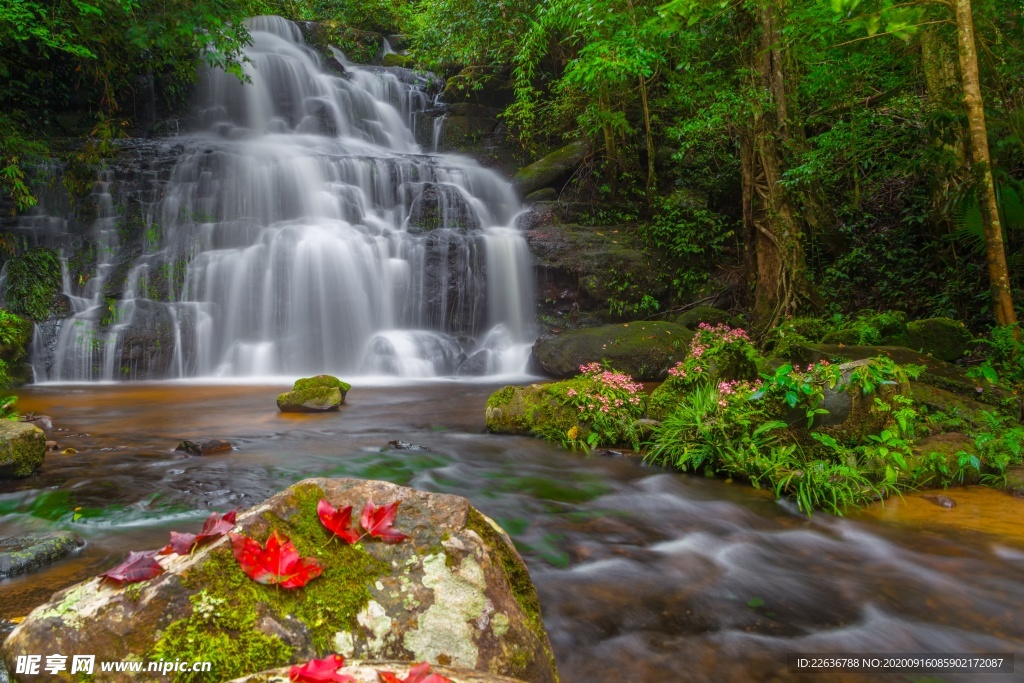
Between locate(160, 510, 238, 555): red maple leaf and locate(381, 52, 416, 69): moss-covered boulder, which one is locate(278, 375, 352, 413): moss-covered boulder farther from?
locate(381, 52, 416, 69): moss-covered boulder

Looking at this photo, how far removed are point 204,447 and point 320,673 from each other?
526 cm

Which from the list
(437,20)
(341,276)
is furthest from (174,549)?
(437,20)

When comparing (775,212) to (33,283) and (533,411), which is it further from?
(33,283)

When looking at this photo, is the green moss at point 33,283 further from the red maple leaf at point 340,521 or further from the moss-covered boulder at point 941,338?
the moss-covered boulder at point 941,338

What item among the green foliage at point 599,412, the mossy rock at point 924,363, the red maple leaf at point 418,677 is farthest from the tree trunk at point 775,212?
the red maple leaf at point 418,677

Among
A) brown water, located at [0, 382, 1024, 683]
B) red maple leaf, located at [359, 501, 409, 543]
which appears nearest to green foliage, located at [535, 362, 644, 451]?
brown water, located at [0, 382, 1024, 683]

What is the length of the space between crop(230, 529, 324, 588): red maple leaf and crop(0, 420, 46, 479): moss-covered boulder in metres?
4.37

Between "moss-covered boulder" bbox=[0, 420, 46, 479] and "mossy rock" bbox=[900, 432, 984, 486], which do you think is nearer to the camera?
"mossy rock" bbox=[900, 432, 984, 486]

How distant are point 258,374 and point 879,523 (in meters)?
11.2

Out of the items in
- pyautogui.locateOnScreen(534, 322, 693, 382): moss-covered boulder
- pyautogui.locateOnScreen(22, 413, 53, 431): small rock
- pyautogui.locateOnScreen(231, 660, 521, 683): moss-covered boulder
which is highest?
pyautogui.locateOnScreen(534, 322, 693, 382): moss-covered boulder

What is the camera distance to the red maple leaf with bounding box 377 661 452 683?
1.41 m

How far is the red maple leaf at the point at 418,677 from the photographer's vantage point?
141cm

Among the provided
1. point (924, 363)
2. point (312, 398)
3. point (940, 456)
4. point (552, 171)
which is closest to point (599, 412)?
point (940, 456)

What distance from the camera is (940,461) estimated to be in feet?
15.9
